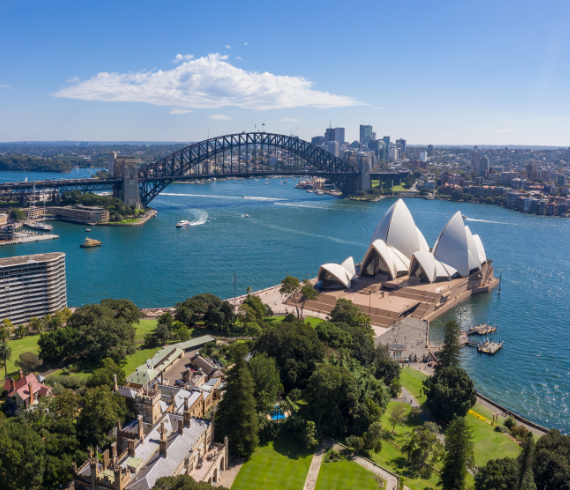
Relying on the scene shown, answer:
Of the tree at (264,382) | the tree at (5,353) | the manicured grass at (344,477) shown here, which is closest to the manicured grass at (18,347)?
the tree at (5,353)

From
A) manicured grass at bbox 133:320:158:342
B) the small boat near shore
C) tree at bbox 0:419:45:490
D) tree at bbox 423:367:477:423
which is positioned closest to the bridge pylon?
the small boat near shore

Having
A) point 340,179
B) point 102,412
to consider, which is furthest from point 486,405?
point 340,179

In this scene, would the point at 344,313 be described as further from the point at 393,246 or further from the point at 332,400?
the point at 393,246

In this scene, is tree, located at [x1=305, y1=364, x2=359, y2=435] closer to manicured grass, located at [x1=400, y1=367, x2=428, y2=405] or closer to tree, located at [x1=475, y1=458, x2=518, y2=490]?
manicured grass, located at [x1=400, y1=367, x2=428, y2=405]

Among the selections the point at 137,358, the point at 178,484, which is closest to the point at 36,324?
the point at 137,358

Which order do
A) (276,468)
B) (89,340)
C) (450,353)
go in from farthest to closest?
(450,353), (89,340), (276,468)

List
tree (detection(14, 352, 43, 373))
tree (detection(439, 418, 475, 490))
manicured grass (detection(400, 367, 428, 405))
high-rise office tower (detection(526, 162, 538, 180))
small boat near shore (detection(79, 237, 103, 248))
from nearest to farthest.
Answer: tree (detection(439, 418, 475, 490)) → tree (detection(14, 352, 43, 373)) → manicured grass (detection(400, 367, 428, 405)) → small boat near shore (detection(79, 237, 103, 248)) → high-rise office tower (detection(526, 162, 538, 180))
